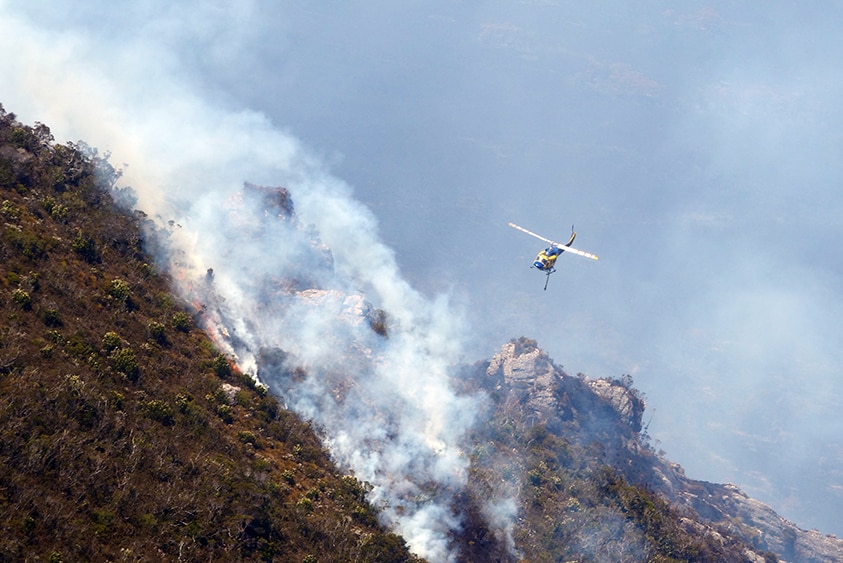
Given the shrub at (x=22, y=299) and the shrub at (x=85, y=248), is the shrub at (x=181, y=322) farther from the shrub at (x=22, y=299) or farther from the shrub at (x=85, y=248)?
the shrub at (x=22, y=299)


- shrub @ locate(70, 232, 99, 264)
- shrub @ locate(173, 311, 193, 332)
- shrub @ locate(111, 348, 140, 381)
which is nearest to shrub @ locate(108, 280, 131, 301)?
shrub @ locate(70, 232, 99, 264)

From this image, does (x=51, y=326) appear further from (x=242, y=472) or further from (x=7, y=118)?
(x=7, y=118)

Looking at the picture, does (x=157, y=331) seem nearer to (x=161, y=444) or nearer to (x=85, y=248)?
(x=85, y=248)

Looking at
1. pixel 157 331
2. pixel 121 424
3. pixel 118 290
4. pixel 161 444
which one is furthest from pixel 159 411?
pixel 118 290

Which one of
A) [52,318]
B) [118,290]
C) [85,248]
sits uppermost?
[85,248]

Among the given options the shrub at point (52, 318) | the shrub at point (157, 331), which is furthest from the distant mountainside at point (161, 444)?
the shrub at point (157, 331)

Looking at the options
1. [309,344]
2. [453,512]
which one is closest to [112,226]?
[309,344]

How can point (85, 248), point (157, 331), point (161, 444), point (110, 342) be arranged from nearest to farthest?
point (161, 444)
point (110, 342)
point (157, 331)
point (85, 248)
